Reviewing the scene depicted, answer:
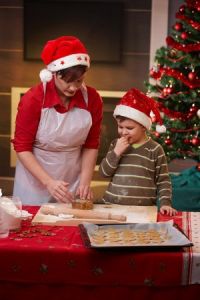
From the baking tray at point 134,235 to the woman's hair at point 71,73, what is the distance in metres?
0.73

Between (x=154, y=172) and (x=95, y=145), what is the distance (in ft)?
1.00

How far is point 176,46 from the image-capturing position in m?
4.75

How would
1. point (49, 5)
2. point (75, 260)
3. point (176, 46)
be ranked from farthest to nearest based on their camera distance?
point (49, 5)
point (176, 46)
point (75, 260)

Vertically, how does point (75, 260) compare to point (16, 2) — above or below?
below

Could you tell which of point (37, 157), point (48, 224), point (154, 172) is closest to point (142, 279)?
point (48, 224)

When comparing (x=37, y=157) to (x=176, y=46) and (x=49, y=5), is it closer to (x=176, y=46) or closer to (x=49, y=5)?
(x=176, y=46)

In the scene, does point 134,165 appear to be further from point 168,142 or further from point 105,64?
point 105,64

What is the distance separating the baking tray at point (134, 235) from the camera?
1826 millimetres

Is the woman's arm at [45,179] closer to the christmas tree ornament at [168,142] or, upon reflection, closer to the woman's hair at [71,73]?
the woman's hair at [71,73]

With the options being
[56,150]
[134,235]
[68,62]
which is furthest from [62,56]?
[134,235]

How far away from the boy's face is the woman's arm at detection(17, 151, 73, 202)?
1.23 feet

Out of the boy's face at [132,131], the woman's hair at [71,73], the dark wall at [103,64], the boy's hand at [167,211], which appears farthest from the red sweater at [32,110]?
the dark wall at [103,64]

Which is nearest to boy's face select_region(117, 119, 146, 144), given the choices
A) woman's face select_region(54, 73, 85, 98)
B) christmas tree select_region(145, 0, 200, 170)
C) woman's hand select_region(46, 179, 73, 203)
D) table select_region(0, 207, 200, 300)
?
woman's face select_region(54, 73, 85, 98)

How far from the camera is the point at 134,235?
1936mm
